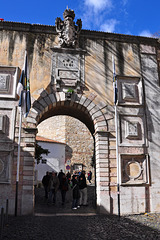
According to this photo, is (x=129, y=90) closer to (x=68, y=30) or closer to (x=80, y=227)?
(x=68, y=30)

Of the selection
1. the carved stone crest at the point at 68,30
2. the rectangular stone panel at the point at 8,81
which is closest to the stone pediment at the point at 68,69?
the carved stone crest at the point at 68,30

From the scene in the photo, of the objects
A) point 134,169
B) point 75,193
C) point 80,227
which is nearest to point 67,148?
point 75,193

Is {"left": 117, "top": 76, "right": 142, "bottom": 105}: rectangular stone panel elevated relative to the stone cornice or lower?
lower

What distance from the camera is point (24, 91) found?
347 inches

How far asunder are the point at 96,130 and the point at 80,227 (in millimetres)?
3900

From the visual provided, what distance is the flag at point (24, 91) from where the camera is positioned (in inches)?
339

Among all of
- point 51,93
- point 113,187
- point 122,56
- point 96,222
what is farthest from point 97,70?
point 96,222

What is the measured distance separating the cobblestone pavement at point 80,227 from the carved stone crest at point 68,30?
637 cm

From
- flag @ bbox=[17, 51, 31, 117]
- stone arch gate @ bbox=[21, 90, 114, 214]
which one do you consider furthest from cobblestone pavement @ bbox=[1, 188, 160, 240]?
flag @ bbox=[17, 51, 31, 117]

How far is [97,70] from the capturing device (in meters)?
9.98

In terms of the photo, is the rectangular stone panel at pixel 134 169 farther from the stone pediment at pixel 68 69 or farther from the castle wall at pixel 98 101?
the stone pediment at pixel 68 69

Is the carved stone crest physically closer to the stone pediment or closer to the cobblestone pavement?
the stone pediment

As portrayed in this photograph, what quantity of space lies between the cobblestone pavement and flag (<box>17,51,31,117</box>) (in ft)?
11.7

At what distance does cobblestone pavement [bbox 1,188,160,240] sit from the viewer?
5379mm
